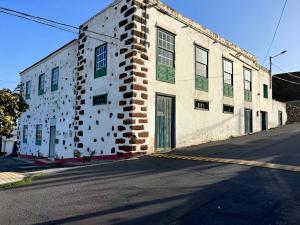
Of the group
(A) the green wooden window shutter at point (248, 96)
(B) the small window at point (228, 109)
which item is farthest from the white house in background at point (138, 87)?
(A) the green wooden window shutter at point (248, 96)

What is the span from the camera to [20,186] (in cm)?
828

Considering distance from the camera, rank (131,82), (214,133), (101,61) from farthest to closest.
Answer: (214,133) < (101,61) < (131,82)

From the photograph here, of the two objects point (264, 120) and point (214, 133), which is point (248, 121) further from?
point (214, 133)

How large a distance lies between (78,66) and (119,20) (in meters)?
4.33

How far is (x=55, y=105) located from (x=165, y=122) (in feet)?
28.8

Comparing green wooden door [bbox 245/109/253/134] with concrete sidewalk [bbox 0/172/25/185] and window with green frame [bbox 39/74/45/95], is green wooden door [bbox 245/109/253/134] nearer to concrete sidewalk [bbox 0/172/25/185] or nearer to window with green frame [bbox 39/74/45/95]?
window with green frame [bbox 39/74/45/95]

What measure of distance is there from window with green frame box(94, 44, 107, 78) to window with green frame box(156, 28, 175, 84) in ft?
8.60

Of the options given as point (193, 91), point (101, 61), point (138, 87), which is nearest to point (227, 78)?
point (193, 91)

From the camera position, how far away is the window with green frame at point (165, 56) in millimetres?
14367

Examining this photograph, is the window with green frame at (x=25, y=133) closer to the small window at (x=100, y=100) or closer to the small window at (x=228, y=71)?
the small window at (x=100, y=100)

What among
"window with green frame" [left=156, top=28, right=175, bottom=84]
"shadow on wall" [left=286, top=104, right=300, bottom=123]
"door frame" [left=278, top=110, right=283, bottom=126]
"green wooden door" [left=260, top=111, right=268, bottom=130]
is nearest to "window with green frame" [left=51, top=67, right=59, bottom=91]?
"window with green frame" [left=156, top=28, right=175, bottom=84]

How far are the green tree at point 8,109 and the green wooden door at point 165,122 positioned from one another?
5891 millimetres

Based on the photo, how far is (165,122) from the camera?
1437 centimetres

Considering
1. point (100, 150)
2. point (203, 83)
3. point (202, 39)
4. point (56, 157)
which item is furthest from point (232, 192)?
point (56, 157)
